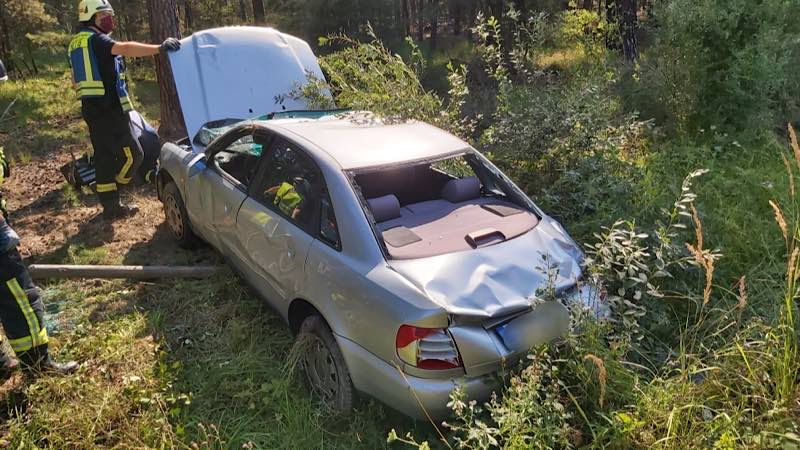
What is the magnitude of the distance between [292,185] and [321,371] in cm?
114

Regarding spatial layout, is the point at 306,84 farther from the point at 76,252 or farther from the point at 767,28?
the point at 767,28

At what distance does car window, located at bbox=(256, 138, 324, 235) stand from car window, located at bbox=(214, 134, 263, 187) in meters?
0.19

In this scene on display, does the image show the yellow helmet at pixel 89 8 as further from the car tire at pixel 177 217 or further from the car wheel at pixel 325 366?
the car wheel at pixel 325 366

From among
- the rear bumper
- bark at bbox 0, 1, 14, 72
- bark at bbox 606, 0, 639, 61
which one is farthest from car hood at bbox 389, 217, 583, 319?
bark at bbox 0, 1, 14, 72

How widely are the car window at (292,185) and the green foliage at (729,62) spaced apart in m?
4.67

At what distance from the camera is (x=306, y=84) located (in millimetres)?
5738

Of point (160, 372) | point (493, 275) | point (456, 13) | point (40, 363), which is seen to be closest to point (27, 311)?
point (40, 363)

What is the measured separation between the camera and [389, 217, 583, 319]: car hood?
8.21ft

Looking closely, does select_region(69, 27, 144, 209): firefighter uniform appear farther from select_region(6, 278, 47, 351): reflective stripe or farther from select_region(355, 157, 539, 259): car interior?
select_region(355, 157, 539, 259): car interior

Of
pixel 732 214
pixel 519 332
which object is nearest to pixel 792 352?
pixel 519 332

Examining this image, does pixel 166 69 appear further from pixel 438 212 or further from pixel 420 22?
pixel 420 22

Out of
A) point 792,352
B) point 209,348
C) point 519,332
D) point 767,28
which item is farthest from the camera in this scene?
point 767,28

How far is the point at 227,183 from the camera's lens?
12.9 ft

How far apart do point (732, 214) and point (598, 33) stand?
345cm
